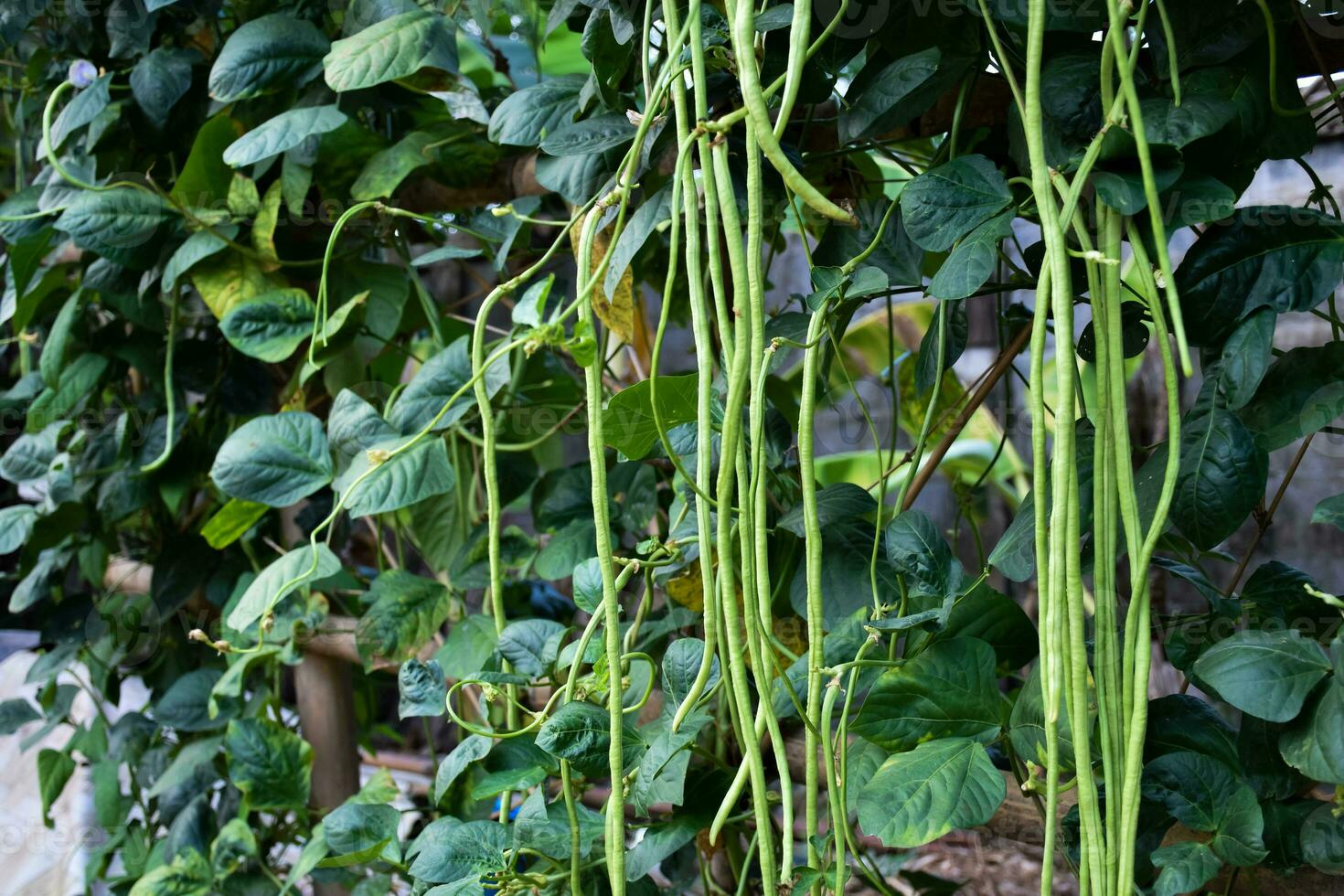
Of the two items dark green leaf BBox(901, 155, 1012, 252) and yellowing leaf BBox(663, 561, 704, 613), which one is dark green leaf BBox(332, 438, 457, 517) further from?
dark green leaf BBox(901, 155, 1012, 252)

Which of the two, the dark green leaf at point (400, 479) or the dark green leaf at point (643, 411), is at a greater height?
the dark green leaf at point (643, 411)

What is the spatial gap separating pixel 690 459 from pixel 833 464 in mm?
1262

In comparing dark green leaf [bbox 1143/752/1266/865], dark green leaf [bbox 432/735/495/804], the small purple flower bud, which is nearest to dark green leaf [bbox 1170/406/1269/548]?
dark green leaf [bbox 1143/752/1266/865]

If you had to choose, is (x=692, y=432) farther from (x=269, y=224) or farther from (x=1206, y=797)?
(x=269, y=224)

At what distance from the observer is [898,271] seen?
0.58 meters

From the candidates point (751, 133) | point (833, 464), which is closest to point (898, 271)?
point (751, 133)

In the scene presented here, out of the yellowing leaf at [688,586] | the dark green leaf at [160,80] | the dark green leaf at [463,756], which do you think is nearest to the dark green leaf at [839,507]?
the yellowing leaf at [688,586]

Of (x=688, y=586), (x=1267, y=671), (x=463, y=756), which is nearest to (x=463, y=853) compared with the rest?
(x=463, y=756)

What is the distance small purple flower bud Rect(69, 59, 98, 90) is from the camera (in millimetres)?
1006

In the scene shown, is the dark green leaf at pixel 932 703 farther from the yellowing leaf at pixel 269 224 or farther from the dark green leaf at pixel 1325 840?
the yellowing leaf at pixel 269 224

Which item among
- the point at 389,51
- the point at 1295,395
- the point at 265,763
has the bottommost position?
the point at 265,763

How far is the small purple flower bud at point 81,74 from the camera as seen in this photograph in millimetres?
1006

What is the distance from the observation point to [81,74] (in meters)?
1.01

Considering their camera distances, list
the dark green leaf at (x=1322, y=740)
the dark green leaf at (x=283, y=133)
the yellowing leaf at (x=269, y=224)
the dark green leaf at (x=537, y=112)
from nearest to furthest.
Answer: the dark green leaf at (x=1322, y=740) → the dark green leaf at (x=537, y=112) → the dark green leaf at (x=283, y=133) → the yellowing leaf at (x=269, y=224)
